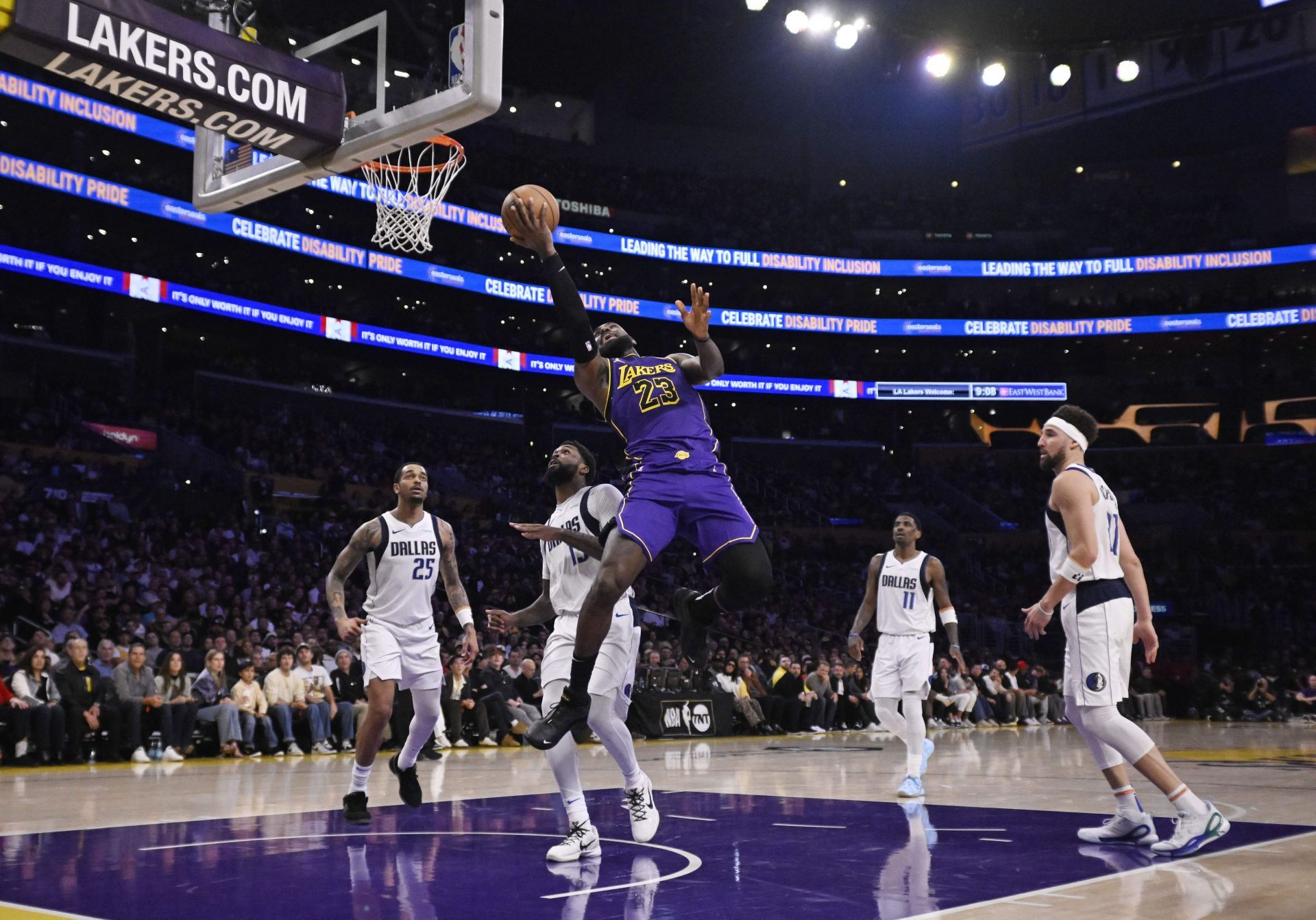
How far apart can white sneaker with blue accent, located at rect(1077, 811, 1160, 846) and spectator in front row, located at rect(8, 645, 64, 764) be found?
1070 centimetres

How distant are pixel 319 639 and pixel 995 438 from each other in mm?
30723

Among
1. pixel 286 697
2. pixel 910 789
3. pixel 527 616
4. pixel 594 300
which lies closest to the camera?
pixel 527 616

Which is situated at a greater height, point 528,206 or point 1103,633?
point 528,206

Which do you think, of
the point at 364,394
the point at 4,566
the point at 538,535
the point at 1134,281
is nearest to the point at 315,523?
the point at 4,566

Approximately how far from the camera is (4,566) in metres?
17.5

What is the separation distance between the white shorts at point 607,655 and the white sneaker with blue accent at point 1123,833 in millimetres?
2664

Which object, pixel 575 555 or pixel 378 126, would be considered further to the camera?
pixel 378 126

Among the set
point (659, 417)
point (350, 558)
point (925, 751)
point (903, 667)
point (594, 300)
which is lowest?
point (925, 751)

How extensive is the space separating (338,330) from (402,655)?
25048 millimetres

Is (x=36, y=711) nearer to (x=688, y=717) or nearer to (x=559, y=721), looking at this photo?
(x=559, y=721)

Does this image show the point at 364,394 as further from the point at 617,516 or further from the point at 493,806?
the point at 617,516

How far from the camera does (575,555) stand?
22.4ft

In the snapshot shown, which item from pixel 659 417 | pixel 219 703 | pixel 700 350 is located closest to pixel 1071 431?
pixel 700 350

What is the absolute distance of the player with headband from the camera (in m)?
5.93
